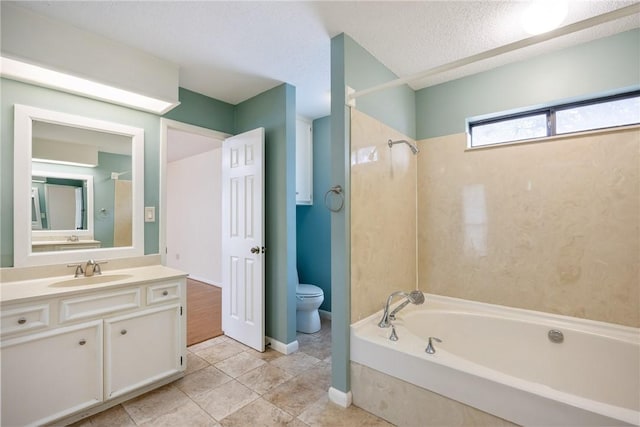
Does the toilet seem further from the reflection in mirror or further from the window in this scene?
the window

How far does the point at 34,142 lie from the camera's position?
1865 millimetres

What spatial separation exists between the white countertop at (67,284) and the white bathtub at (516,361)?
1.46 m

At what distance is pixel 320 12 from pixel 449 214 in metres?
1.84

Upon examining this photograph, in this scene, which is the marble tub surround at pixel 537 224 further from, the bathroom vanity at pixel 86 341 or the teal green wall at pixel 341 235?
the bathroom vanity at pixel 86 341

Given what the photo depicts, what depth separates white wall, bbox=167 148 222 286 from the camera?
4766mm

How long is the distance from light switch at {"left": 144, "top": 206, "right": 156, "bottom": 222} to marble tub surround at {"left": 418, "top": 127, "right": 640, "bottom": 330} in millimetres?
2360

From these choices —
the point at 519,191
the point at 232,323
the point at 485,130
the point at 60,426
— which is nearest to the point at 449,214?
the point at 519,191

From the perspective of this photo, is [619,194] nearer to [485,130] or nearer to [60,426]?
[485,130]

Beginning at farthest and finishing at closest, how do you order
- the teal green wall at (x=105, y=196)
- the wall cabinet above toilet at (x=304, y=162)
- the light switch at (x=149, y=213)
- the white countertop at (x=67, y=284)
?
1. the wall cabinet above toilet at (x=304, y=162)
2. the light switch at (x=149, y=213)
3. the teal green wall at (x=105, y=196)
4. the white countertop at (x=67, y=284)

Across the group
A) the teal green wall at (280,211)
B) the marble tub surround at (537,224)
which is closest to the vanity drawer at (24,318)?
the teal green wall at (280,211)

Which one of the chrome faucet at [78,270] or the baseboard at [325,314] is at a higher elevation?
the chrome faucet at [78,270]

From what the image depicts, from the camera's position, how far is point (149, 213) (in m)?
2.38

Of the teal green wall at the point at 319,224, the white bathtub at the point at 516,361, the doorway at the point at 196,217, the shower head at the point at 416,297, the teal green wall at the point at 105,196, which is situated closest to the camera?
the white bathtub at the point at 516,361

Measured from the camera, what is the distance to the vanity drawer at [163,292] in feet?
6.39
